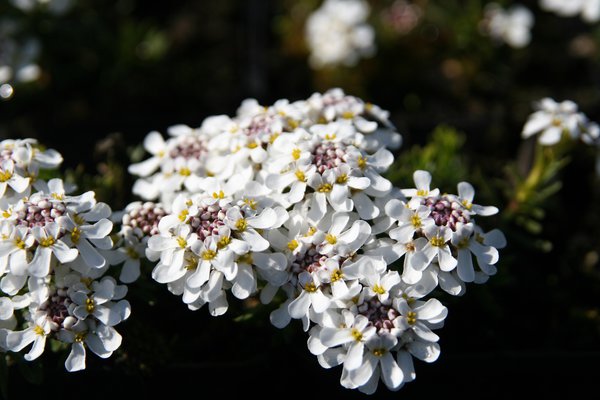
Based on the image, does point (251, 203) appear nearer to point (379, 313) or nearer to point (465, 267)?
point (379, 313)

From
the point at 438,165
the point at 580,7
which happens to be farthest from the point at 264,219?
the point at 580,7

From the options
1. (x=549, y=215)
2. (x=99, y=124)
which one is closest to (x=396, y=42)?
(x=549, y=215)

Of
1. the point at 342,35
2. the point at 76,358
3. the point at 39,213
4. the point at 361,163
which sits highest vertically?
the point at 361,163

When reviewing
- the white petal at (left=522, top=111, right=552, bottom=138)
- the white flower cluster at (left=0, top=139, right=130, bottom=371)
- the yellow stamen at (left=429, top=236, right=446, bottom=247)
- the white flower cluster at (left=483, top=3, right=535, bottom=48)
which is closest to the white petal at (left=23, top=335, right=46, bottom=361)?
the white flower cluster at (left=0, top=139, right=130, bottom=371)

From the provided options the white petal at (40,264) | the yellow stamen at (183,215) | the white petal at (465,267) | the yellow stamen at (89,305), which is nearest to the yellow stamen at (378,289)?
the white petal at (465,267)

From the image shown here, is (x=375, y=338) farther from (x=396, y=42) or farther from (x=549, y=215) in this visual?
(x=396, y=42)

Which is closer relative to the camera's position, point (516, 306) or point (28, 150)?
point (28, 150)

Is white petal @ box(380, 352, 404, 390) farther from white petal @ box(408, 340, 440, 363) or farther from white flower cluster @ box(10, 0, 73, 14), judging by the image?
white flower cluster @ box(10, 0, 73, 14)
